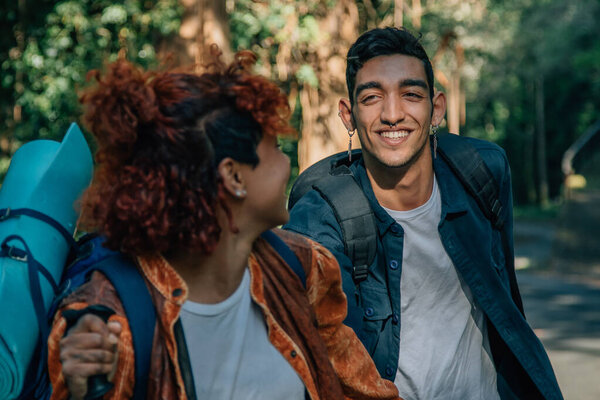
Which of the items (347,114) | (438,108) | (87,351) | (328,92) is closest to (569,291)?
(328,92)

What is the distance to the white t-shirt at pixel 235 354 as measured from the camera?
1.85m

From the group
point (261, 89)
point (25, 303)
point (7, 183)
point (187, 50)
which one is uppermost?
point (187, 50)

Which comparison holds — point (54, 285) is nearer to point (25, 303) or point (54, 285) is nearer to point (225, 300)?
point (25, 303)

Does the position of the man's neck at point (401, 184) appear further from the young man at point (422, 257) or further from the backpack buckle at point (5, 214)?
the backpack buckle at point (5, 214)

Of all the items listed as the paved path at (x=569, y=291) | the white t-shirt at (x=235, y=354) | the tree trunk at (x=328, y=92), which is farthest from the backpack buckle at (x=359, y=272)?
the tree trunk at (x=328, y=92)

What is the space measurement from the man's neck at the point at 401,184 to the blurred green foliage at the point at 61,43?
785 cm

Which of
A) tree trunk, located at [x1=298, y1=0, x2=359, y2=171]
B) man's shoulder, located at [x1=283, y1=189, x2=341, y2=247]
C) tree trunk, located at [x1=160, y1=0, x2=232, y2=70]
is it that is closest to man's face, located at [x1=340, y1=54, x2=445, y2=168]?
man's shoulder, located at [x1=283, y1=189, x2=341, y2=247]

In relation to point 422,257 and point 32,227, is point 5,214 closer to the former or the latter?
point 32,227

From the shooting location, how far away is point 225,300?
191 cm

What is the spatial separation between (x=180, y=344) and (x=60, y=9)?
10.3m

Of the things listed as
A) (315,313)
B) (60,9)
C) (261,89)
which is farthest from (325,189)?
(60,9)

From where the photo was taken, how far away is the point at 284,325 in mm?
1979

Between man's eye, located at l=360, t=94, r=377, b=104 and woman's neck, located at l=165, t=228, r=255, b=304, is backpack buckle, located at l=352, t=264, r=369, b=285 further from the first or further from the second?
woman's neck, located at l=165, t=228, r=255, b=304

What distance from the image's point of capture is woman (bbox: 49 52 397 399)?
1736mm
